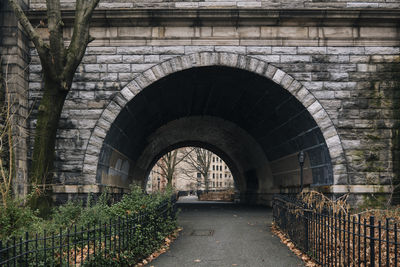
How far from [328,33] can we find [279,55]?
5.36ft

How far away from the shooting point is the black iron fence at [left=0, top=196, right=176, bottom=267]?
5.69m

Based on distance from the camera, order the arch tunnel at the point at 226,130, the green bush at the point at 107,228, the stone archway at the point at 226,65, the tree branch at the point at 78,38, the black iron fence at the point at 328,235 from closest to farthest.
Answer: the green bush at the point at 107,228 → the black iron fence at the point at 328,235 → the tree branch at the point at 78,38 → the stone archway at the point at 226,65 → the arch tunnel at the point at 226,130

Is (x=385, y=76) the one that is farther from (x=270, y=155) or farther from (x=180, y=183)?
(x=180, y=183)

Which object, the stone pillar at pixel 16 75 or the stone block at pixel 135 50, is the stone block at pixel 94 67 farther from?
the stone pillar at pixel 16 75

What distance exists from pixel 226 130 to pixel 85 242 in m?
13.1

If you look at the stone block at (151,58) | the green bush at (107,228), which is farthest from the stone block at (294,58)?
the green bush at (107,228)

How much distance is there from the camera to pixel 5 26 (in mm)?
11812

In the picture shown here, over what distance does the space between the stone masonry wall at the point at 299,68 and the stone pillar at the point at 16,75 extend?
0.58 m

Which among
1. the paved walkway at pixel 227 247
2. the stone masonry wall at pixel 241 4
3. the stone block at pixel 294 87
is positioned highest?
the stone masonry wall at pixel 241 4

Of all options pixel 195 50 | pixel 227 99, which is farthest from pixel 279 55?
pixel 227 99

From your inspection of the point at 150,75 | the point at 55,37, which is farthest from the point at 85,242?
the point at 150,75

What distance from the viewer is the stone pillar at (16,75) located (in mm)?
11664

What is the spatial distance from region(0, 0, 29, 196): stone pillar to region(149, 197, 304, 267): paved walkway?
476 cm

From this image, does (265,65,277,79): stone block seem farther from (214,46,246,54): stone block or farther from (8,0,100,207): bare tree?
(8,0,100,207): bare tree
